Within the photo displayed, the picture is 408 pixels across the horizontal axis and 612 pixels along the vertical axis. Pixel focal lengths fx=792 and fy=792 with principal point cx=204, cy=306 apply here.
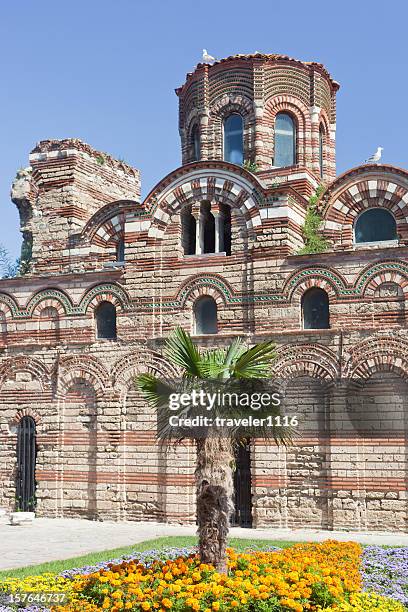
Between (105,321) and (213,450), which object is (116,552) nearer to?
(213,450)

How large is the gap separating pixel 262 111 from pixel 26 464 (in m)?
9.85

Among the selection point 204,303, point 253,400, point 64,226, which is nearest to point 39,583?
point 253,400

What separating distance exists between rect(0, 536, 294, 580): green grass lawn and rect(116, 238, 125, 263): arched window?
295 inches

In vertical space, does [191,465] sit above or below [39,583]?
above

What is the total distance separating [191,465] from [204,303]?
133 inches

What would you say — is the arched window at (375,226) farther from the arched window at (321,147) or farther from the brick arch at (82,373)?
the brick arch at (82,373)

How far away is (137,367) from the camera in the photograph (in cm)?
1691

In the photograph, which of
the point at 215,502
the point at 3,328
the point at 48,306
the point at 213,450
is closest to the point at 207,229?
the point at 48,306

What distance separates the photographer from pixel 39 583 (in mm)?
9141

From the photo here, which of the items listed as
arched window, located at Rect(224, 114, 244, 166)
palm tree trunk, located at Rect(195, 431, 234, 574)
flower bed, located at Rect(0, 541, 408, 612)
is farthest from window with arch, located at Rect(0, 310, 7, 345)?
palm tree trunk, located at Rect(195, 431, 234, 574)

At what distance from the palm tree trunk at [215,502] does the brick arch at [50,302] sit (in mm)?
9822

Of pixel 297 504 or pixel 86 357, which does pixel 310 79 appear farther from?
pixel 297 504

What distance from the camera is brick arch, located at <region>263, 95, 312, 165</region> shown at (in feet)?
61.8

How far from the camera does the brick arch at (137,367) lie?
16.7m
